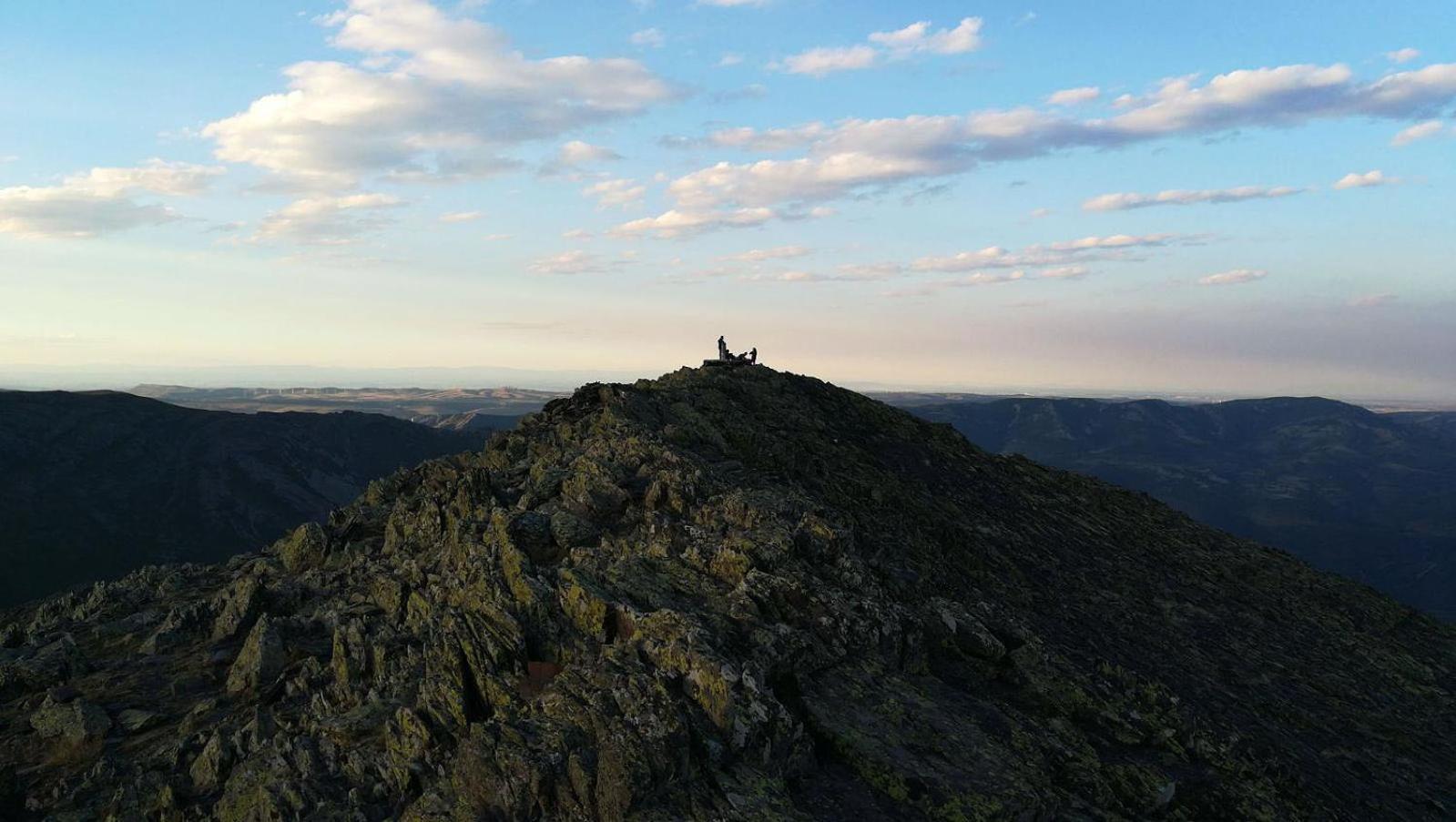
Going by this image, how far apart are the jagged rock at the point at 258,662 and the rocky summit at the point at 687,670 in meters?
0.13

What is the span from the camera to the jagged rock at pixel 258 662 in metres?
26.4

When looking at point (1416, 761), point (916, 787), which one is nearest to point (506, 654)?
point (916, 787)

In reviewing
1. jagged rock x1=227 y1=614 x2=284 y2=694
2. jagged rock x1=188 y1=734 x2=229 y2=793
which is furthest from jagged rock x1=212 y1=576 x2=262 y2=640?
jagged rock x1=188 y1=734 x2=229 y2=793

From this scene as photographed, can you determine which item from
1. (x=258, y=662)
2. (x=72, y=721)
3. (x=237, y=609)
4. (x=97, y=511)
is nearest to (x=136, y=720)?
(x=72, y=721)

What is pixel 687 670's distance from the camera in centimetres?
2062

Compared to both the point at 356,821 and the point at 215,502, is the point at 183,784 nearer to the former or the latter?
the point at 356,821

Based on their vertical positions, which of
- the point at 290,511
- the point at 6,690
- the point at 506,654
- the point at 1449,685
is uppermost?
the point at 506,654

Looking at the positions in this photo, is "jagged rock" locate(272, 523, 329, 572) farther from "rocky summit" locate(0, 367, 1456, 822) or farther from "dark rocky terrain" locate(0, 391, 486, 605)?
"dark rocky terrain" locate(0, 391, 486, 605)

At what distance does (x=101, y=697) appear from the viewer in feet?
87.9

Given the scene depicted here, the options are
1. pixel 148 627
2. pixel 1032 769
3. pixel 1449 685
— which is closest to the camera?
pixel 1032 769

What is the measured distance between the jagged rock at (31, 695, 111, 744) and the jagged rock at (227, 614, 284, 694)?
3586mm

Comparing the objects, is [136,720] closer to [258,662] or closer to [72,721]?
[72,721]

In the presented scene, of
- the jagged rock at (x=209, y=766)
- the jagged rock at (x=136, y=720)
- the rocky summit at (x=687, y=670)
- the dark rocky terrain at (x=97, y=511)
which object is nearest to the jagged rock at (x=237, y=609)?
the rocky summit at (x=687, y=670)

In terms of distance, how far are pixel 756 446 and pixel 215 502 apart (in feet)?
643
